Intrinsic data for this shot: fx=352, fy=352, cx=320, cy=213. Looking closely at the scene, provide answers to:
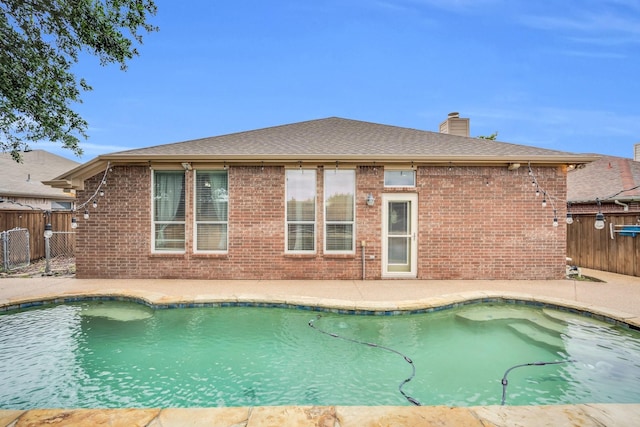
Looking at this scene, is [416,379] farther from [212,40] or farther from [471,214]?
[212,40]

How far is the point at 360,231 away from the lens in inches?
326

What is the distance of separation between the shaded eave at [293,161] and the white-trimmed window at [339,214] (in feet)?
1.67

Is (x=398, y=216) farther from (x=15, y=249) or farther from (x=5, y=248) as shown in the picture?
(x=15, y=249)

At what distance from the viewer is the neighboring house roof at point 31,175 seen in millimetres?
12477

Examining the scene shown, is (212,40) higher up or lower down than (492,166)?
higher up

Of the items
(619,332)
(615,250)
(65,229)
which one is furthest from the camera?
(65,229)

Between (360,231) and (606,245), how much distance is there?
6839mm

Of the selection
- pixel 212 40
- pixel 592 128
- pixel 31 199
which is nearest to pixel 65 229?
pixel 31 199

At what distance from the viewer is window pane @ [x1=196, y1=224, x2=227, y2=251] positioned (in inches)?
331

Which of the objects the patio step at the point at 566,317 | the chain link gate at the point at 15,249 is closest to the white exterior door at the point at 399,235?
the patio step at the point at 566,317

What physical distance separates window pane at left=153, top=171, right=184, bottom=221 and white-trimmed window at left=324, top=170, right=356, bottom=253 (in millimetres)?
3475

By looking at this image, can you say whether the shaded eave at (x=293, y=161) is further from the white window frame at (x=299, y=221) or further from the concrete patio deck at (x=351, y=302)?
the concrete patio deck at (x=351, y=302)

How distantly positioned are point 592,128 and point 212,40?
28.4 m

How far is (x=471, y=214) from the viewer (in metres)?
8.30
